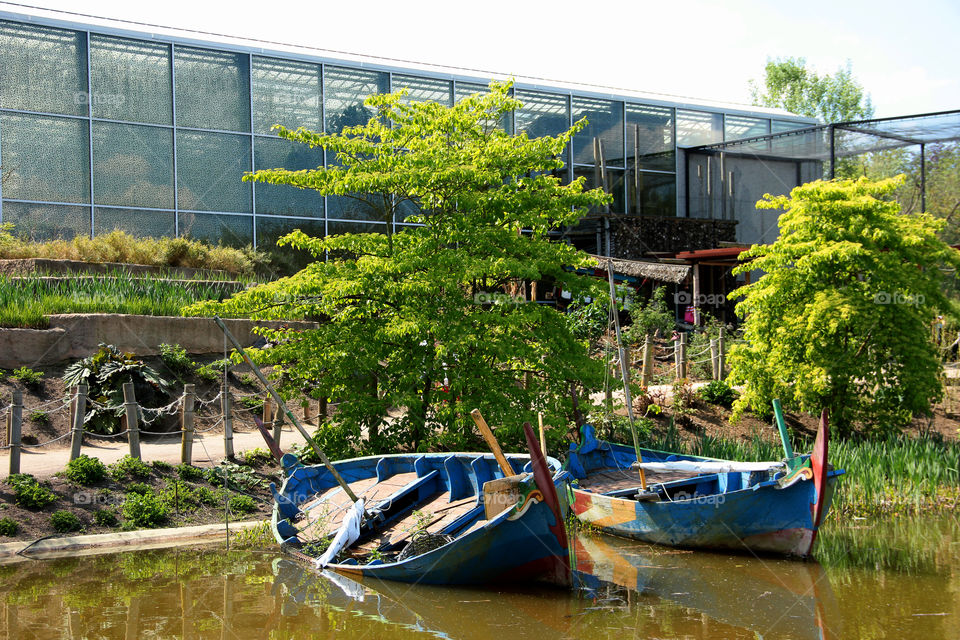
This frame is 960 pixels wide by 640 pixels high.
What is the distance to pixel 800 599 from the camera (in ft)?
27.1

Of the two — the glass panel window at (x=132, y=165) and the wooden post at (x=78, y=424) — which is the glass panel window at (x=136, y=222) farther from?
the wooden post at (x=78, y=424)

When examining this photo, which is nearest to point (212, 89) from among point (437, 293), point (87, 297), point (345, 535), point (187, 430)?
point (87, 297)

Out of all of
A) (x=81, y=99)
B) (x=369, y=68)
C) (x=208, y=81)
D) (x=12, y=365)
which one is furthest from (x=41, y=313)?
(x=369, y=68)

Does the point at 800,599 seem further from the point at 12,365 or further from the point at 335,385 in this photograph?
the point at 12,365

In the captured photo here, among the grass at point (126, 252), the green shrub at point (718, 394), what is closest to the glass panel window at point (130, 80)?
the grass at point (126, 252)

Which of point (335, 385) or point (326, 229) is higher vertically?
point (326, 229)

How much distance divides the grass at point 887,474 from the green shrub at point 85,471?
8509 millimetres

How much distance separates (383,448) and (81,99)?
15.4 meters

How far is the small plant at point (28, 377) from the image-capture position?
14.8 m

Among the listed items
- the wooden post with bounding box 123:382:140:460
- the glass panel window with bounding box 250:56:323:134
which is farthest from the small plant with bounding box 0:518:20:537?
the glass panel window with bounding box 250:56:323:134

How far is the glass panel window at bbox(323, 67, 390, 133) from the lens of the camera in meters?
25.6

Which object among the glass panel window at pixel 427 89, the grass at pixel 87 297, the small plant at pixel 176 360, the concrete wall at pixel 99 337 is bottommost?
→ the small plant at pixel 176 360

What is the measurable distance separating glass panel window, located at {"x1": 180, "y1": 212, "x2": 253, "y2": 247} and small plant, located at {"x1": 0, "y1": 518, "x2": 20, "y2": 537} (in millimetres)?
14263

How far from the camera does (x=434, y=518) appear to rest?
924 cm
